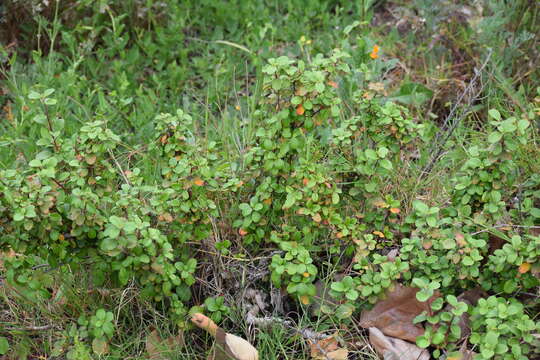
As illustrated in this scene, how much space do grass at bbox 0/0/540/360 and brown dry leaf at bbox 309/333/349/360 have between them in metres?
0.05

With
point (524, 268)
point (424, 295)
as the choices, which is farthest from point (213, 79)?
point (524, 268)

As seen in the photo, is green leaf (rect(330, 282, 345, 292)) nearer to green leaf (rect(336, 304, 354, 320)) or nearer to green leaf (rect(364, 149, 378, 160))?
green leaf (rect(336, 304, 354, 320))

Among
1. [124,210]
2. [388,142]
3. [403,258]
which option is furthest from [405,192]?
[124,210]

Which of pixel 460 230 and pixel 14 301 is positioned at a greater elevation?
pixel 460 230

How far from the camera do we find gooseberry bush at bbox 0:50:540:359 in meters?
2.21

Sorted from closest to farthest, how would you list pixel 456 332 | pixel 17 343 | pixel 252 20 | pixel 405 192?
pixel 456 332 → pixel 17 343 → pixel 405 192 → pixel 252 20

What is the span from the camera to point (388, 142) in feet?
8.46

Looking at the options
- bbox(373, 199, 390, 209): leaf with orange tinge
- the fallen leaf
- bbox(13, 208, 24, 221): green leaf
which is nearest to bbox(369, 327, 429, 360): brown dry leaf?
bbox(373, 199, 390, 209): leaf with orange tinge

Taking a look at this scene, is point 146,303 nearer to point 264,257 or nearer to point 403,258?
point 264,257

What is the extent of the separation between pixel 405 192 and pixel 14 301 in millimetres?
1685

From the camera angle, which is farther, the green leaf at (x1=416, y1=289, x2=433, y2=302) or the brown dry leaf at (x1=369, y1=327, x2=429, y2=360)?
the brown dry leaf at (x1=369, y1=327, x2=429, y2=360)

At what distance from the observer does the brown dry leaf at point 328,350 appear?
2.34 m

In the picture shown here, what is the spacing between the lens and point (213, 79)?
3.93 meters

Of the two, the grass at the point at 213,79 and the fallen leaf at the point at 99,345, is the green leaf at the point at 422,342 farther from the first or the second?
the fallen leaf at the point at 99,345
